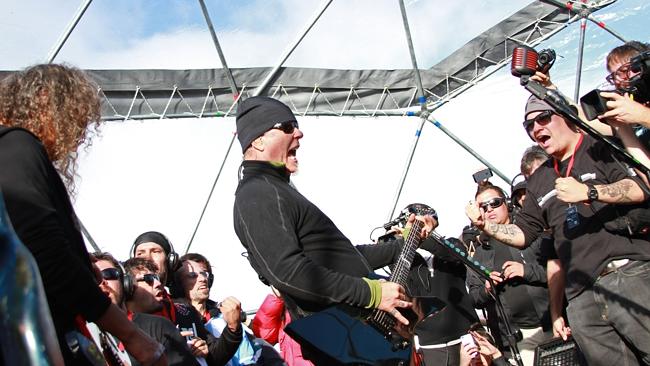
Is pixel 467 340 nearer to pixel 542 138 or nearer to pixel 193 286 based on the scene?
pixel 542 138

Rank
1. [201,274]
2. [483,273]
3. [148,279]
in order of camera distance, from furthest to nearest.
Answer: [201,274] → [483,273] → [148,279]

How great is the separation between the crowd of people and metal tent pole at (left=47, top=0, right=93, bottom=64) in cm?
237

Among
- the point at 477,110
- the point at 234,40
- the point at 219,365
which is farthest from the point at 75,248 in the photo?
the point at 477,110

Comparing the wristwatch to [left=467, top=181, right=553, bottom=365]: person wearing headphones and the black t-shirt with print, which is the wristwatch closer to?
the black t-shirt with print

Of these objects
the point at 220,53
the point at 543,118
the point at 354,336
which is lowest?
the point at 354,336

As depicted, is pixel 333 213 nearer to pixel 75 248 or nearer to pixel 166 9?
pixel 166 9

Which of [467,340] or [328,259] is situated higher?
[467,340]

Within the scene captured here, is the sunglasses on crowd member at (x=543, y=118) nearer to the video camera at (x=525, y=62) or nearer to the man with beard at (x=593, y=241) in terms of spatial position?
the man with beard at (x=593, y=241)

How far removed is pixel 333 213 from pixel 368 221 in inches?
20.4

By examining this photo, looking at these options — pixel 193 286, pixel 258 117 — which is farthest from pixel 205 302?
pixel 258 117

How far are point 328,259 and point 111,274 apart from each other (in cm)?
116

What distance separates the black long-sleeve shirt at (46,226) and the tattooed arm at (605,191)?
2.32 meters

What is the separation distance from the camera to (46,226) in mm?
1806

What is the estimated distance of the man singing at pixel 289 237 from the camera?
110 inches
